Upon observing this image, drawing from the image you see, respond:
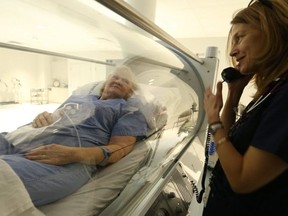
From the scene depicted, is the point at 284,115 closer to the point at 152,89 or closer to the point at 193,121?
the point at 152,89

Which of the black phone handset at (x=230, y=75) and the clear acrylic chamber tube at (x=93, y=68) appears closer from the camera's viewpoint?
the clear acrylic chamber tube at (x=93, y=68)

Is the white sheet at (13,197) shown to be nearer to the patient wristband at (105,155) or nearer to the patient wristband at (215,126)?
the patient wristband at (105,155)

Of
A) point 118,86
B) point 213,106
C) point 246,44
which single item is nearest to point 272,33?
point 246,44

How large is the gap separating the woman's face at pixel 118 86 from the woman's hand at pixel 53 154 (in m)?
0.30

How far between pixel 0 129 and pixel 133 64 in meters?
0.56

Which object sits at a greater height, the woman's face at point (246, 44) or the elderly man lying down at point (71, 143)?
the woman's face at point (246, 44)

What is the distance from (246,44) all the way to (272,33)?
0.24 ft

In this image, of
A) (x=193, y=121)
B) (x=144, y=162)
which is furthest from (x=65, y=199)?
(x=193, y=121)

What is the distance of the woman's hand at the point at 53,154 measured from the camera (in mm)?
681

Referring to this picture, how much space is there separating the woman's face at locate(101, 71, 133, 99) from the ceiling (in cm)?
264

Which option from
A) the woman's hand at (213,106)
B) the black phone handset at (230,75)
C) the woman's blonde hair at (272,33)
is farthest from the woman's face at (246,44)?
the black phone handset at (230,75)

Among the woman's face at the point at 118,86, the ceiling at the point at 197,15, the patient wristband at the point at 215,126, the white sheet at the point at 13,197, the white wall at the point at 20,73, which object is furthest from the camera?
the ceiling at the point at 197,15

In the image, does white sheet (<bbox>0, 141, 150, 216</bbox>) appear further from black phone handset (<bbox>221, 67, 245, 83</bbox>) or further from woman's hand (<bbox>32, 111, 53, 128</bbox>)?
Answer: black phone handset (<bbox>221, 67, 245, 83</bbox>)

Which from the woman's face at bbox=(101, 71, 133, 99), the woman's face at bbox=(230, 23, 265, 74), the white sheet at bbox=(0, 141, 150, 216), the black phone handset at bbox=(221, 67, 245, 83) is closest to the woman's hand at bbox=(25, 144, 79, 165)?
the white sheet at bbox=(0, 141, 150, 216)
